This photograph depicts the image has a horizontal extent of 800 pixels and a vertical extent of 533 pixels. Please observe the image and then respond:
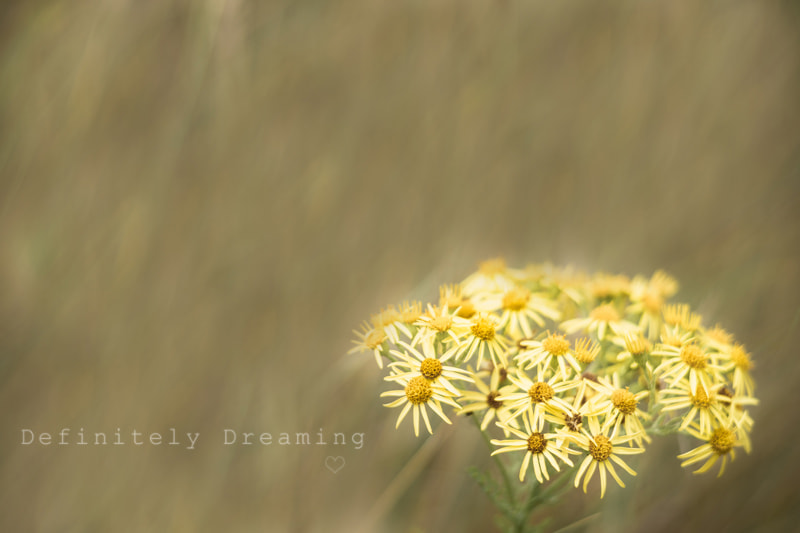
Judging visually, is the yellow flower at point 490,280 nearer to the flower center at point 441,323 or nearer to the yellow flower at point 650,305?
the flower center at point 441,323

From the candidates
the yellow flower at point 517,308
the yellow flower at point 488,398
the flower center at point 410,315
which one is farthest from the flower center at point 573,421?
the flower center at point 410,315

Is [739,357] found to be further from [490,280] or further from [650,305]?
[490,280]

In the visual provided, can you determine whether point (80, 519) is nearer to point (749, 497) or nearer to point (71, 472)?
point (71, 472)

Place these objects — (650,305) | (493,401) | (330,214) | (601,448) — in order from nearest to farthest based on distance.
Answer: (601,448), (493,401), (650,305), (330,214)

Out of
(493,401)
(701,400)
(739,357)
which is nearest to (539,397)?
(493,401)

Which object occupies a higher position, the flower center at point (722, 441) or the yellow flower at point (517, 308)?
the yellow flower at point (517, 308)

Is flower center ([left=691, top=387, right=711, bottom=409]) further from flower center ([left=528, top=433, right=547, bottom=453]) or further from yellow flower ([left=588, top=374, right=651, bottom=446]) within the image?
flower center ([left=528, top=433, right=547, bottom=453])
